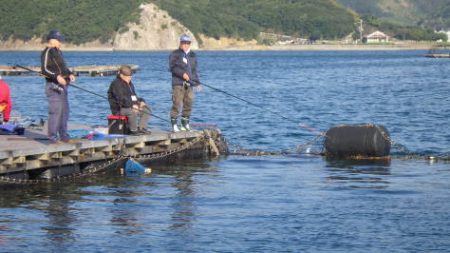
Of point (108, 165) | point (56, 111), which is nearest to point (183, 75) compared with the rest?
point (108, 165)

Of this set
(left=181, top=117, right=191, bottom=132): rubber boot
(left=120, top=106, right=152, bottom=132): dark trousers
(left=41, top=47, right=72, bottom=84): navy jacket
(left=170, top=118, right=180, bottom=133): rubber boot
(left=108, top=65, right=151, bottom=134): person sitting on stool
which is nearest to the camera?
(left=41, top=47, right=72, bottom=84): navy jacket

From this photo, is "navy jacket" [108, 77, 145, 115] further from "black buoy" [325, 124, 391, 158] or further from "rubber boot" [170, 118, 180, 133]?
"black buoy" [325, 124, 391, 158]

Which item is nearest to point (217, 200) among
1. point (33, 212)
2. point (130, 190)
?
point (130, 190)

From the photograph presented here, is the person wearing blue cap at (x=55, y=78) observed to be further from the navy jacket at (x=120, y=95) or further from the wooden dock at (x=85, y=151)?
the navy jacket at (x=120, y=95)

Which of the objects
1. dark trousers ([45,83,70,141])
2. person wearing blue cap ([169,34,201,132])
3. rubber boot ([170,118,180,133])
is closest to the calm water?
rubber boot ([170,118,180,133])

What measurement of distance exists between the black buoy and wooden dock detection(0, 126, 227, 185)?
2516 mm

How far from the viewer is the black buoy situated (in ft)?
Result: 75.7

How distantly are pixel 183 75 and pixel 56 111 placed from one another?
3.90 metres

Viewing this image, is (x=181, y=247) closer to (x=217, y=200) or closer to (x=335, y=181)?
(x=217, y=200)

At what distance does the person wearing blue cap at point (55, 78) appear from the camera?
18.8 m

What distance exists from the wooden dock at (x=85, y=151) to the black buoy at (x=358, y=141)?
252cm

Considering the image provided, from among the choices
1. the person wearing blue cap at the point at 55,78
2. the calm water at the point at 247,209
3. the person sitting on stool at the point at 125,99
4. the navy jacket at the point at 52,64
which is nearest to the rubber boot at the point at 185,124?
the calm water at the point at 247,209

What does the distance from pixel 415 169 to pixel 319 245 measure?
25.9 ft

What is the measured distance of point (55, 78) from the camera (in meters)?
18.8
